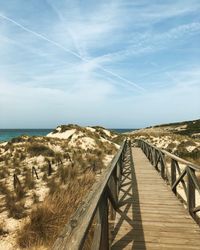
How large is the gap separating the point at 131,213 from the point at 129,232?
3.59 ft

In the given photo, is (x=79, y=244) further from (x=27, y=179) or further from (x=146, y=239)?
(x=27, y=179)

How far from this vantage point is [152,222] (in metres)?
5.48

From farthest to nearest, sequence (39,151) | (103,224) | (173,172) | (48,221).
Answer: (39,151) < (173,172) < (48,221) < (103,224)

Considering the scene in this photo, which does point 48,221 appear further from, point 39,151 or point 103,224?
point 39,151

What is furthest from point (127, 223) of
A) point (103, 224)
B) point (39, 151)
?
point (39, 151)

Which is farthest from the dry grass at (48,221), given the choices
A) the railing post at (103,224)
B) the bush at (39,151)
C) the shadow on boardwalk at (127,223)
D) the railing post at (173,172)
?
the bush at (39,151)

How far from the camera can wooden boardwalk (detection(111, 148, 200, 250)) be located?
449 centimetres

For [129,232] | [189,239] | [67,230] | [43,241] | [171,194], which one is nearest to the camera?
[67,230]

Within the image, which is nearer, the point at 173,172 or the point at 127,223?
the point at 127,223

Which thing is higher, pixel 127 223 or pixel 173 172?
pixel 173 172

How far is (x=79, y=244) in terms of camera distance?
6.77 feet

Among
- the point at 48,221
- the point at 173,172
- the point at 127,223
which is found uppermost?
the point at 173,172

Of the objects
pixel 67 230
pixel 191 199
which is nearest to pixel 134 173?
pixel 191 199

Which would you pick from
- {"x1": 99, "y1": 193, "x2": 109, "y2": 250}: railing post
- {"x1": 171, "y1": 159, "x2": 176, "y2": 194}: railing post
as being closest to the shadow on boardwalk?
{"x1": 99, "y1": 193, "x2": 109, "y2": 250}: railing post
